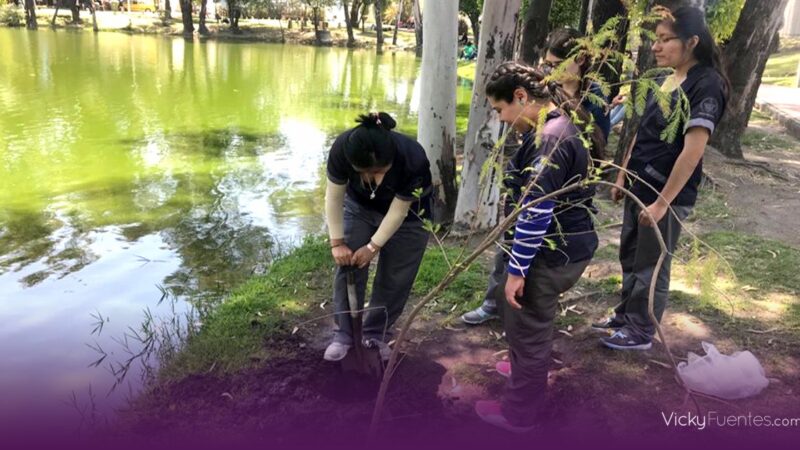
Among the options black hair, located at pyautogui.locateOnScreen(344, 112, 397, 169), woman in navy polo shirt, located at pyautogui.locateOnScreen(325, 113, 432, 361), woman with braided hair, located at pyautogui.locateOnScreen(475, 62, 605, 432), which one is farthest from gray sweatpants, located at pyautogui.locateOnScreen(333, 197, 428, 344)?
woman with braided hair, located at pyautogui.locateOnScreen(475, 62, 605, 432)

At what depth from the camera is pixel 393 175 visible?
3.02 metres

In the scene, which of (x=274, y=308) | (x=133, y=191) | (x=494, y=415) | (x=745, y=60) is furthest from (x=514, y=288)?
(x=745, y=60)

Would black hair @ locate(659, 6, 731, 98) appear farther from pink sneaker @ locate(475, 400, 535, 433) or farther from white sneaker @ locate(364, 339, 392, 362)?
white sneaker @ locate(364, 339, 392, 362)

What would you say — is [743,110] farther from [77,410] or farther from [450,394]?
[77,410]

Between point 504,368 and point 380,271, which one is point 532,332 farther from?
point 380,271

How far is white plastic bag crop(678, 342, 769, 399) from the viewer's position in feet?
9.18

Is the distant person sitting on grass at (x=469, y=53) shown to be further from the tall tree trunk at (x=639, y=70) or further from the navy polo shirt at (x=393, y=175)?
the navy polo shirt at (x=393, y=175)

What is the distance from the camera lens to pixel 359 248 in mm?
3219

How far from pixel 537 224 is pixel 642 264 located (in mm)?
1103

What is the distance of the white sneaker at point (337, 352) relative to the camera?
3.36m

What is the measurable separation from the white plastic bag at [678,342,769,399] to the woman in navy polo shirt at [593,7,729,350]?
0.38 metres

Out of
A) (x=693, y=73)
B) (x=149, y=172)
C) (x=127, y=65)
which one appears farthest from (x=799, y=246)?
(x=127, y=65)

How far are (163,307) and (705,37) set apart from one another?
4067 mm

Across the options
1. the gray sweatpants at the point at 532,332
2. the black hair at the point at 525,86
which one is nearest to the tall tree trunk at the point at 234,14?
the black hair at the point at 525,86
